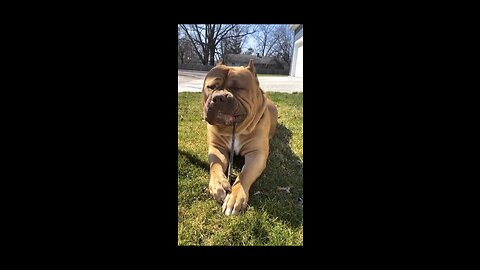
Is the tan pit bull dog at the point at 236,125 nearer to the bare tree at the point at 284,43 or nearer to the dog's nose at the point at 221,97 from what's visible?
the dog's nose at the point at 221,97

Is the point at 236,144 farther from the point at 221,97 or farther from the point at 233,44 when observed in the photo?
the point at 233,44

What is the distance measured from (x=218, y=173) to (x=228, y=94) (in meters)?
0.40

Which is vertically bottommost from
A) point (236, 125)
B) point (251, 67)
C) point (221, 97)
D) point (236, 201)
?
point (236, 201)

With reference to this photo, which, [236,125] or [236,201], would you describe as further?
[236,125]

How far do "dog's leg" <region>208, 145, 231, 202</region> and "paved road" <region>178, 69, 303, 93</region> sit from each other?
0.35 metres

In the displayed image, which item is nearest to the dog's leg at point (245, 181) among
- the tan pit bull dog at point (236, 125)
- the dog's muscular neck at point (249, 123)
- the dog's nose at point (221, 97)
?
the tan pit bull dog at point (236, 125)

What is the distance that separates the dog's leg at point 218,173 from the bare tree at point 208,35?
18.8 inches

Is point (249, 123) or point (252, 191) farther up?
point (249, 123)

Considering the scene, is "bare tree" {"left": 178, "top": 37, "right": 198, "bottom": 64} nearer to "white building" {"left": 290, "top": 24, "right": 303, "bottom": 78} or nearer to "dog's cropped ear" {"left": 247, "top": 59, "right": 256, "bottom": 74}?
"dog's cropped ear" {"left": 247, "top": 59, "right": 256, "bottom": 74}

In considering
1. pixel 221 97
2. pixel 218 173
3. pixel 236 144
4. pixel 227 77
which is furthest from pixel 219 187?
pixel 227 77

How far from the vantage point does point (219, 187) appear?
5.10 ft
